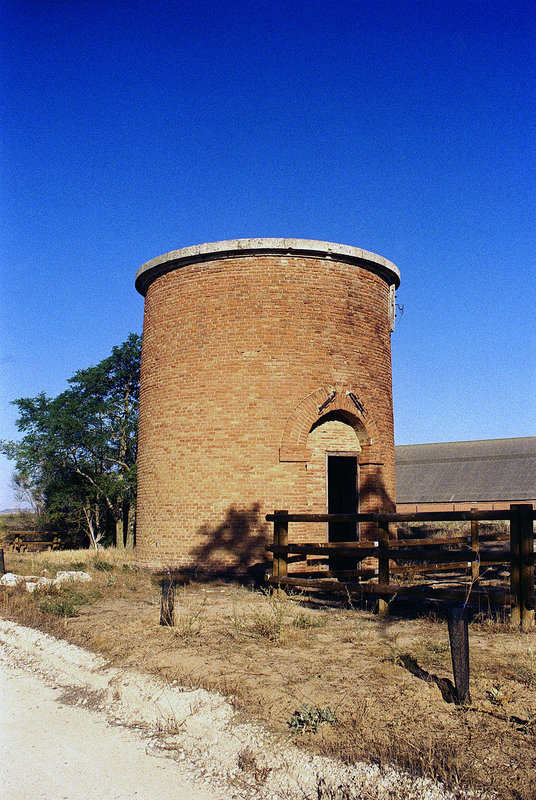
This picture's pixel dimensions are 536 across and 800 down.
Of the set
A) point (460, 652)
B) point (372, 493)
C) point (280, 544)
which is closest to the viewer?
point (460, 652)

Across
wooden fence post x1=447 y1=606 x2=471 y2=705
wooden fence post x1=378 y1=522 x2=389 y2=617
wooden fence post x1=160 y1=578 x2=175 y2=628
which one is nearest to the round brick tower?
wooden fence post x1=378 y1=522 x2=389 y2=617

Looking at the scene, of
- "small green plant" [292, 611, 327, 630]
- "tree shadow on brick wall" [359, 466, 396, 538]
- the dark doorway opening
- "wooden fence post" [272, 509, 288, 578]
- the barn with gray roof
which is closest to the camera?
"small green plant" [292, 611, 327, 630]

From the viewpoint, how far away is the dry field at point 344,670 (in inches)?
163

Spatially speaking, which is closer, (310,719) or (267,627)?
(310,719)

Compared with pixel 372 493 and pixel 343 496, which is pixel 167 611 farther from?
pixel 343 496

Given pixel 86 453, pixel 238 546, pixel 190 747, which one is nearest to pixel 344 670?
pixel 190 747

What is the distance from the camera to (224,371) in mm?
12734

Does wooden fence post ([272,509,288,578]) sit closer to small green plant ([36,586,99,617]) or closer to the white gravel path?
small green plant ([36,586,99,617])

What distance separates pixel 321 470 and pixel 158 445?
3.50 metres

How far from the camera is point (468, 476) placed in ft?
132

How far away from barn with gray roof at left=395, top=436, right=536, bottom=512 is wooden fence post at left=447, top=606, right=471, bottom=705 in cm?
3095

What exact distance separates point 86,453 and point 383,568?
18397mm

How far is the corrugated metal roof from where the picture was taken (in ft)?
124

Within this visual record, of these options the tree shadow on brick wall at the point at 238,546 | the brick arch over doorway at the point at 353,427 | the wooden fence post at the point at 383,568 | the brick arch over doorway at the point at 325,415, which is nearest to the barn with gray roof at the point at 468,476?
the brick arch over doorway at the point at 353,427
